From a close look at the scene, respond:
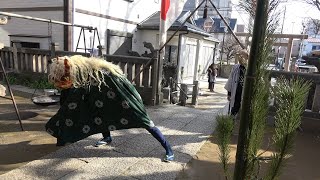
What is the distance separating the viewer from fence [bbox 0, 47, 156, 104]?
7520mm

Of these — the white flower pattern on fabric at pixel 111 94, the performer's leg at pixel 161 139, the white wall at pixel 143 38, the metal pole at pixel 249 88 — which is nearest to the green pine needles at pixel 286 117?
the metal pole at pixel 249 88

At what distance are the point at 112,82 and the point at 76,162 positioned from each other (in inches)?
49.7

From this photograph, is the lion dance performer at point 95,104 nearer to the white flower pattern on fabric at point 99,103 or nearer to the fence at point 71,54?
the white flower pattern on fabric at point 99,103

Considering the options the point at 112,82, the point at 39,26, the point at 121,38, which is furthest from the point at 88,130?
the point at 121,38

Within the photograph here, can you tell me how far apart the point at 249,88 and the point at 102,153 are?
314 centimetres

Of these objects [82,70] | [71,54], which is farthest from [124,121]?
[71,54]

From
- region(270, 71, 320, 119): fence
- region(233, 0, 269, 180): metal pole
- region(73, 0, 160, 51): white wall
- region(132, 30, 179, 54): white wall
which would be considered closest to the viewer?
region(233, 0, 269, 180): metal pole

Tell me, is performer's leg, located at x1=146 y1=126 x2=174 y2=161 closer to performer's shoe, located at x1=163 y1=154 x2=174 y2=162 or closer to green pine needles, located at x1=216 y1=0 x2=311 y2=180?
performer's shoe, located at x1=163 y1=154 x2=174 y2=162

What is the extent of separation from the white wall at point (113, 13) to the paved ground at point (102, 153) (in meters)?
6.20

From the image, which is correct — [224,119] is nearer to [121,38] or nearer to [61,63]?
[61,63]

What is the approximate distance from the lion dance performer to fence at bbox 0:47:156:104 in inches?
135

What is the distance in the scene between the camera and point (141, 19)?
50.3ft

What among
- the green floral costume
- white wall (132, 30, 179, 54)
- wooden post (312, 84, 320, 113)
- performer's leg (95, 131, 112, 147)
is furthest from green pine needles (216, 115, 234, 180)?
white wall (132, 30, 179, 54)

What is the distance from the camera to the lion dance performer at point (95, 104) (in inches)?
152
